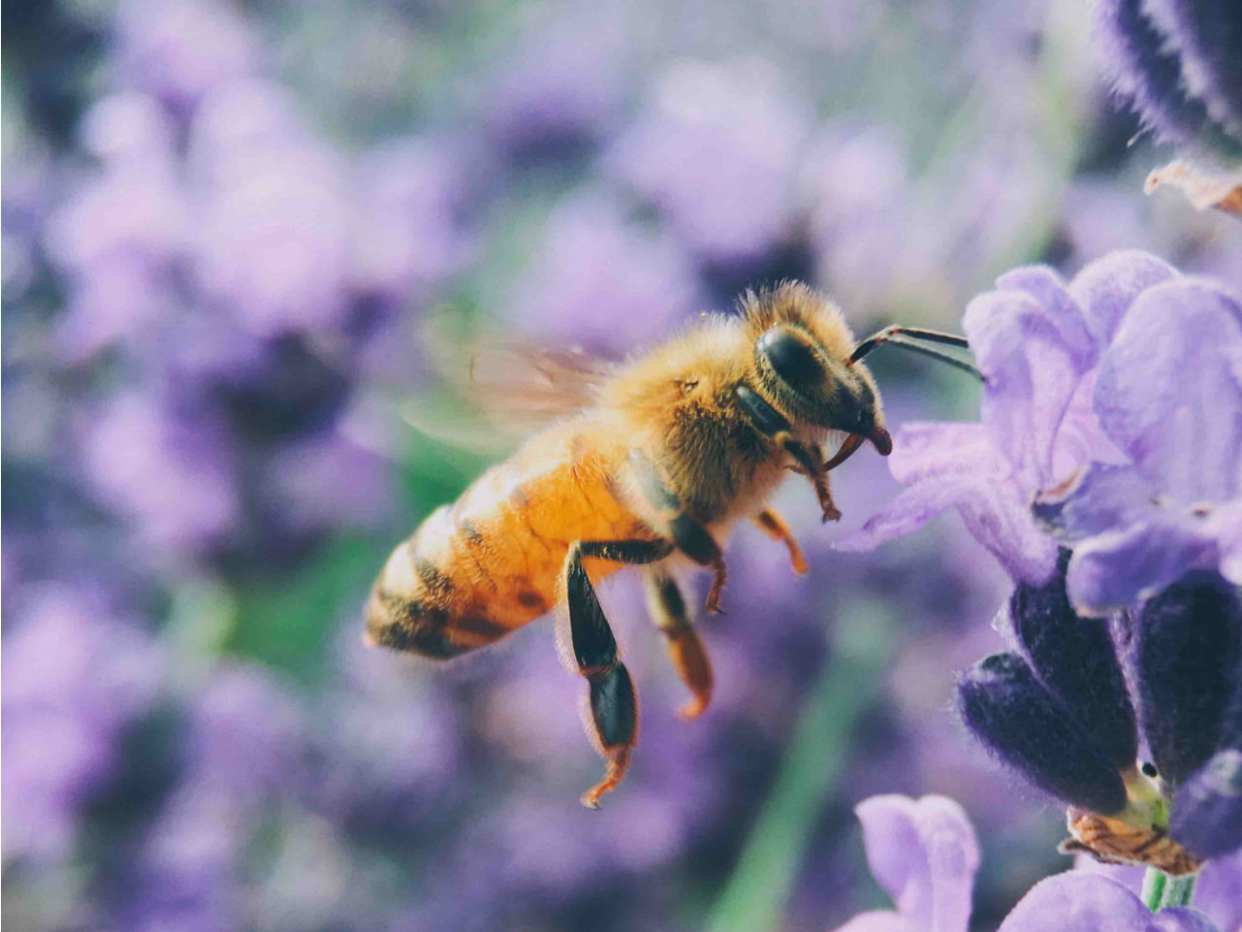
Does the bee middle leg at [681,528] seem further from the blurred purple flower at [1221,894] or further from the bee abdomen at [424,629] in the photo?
the blurred purple flower at [1221,894]

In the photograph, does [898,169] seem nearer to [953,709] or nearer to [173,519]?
[173,519]

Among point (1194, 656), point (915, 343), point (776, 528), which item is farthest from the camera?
point (776, 528)

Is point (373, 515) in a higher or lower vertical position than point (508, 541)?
higher

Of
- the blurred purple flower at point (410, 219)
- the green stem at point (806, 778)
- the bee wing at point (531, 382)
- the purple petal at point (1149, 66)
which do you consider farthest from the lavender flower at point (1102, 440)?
the blurred purple flower at point (410, 219)

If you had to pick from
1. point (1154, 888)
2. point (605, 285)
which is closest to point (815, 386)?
point (1154, 888)

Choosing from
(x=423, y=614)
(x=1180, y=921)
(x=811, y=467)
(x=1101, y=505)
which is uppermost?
(x=423, y=614)

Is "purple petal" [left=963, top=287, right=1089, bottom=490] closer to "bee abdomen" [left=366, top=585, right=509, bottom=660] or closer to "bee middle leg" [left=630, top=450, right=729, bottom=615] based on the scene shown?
"bee middle leg" [left=630, top=450, right=729, bottom=615]

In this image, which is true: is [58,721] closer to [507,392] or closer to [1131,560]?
[507,392]

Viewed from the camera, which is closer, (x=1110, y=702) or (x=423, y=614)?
(x=1110, y=702)
